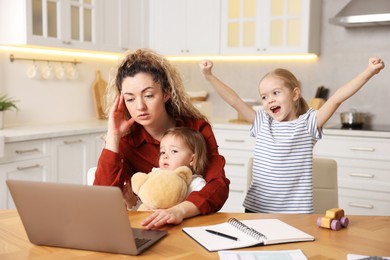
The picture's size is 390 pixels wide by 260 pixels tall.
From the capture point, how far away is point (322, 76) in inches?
169

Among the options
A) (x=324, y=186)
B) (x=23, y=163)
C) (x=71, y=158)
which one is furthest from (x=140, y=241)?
(x=71, y=158)

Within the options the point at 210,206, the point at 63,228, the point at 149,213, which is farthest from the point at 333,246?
the point at 63,228

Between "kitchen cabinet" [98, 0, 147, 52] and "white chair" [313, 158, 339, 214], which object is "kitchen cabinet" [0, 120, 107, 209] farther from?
"white chair" [313, 158, 339, 214]

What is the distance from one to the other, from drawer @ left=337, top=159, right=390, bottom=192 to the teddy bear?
7.37 feet

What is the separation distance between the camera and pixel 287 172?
2.04m

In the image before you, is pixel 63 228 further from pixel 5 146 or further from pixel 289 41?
pixel 289 41

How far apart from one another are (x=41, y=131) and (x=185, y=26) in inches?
70.8

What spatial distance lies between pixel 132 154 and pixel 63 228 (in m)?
0.74

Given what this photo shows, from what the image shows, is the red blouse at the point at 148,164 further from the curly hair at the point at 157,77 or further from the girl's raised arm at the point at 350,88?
the girl's raised arm at the point at 350,88

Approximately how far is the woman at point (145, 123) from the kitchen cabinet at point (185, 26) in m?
2.54

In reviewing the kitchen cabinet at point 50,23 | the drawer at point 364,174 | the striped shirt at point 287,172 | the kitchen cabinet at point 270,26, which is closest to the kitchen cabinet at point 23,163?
the kitchen cabinet at point 50,23

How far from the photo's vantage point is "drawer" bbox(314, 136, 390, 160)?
11.3 feet

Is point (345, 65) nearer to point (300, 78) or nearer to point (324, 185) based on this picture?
point (300, 78)

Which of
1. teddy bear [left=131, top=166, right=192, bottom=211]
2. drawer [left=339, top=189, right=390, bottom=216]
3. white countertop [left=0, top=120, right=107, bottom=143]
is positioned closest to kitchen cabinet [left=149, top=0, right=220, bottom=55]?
white countertop [left=0, top=120, right=107, bottom=143]
